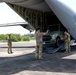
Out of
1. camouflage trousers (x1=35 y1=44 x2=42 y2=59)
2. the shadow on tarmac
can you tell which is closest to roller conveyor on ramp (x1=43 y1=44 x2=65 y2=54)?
camouflage trousers (x1=35 y1=44 x2=42 y2=59)

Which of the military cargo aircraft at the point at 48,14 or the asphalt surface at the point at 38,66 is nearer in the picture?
the asphalt surface at the point at 38,66

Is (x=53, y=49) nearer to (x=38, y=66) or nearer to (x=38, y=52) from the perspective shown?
(x=38, y=52)

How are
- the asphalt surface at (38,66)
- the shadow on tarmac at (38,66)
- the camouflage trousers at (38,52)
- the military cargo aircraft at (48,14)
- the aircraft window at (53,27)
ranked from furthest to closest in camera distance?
the aircraft window at (53,27) → the military cargo aircraft at (48,14) → the camouflage trousers at (38,52) → the shadow on tarmac at (38,66) → the asphalt surface at (38,66)

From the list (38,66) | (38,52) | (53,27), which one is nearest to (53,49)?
(53,27)

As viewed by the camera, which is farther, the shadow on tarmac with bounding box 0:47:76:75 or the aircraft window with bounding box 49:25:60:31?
the aircraft window with bounding box 49:25:60:31

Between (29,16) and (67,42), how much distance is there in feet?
12.8

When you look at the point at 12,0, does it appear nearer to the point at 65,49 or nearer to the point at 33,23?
the point at 33,23

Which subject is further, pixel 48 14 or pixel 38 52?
pixel 48 14

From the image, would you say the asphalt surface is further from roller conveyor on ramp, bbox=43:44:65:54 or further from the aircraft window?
the aircraft window

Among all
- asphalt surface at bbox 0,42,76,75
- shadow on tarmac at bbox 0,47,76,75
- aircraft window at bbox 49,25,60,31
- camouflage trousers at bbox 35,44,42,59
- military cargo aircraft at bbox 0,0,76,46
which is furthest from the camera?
aircraft window at bbox 49,25,60,31

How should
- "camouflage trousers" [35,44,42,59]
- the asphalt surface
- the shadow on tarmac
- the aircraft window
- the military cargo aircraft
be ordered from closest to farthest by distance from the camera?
the asphalt surface < the shadow on tarmac < "camouflage trousers" [35,44,42,59] < the military cargo aircraft < the aircraft window

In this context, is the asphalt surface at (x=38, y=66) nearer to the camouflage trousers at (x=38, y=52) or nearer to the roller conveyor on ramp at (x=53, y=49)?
the camouflage trousers at (x=38, y=52)

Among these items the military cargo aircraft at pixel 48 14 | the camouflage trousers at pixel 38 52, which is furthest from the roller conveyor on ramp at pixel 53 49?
the camouflage trousers at pixel 38 52

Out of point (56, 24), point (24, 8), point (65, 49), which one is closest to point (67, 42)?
point (65, 49)
